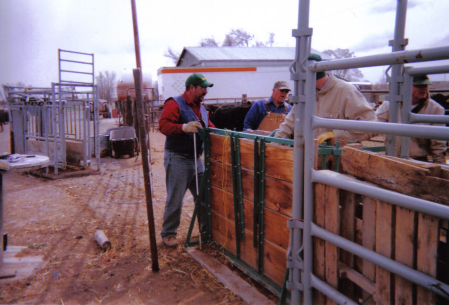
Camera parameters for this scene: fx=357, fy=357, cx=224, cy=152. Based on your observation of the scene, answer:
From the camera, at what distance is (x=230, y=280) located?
360cm

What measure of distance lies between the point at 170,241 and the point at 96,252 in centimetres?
93

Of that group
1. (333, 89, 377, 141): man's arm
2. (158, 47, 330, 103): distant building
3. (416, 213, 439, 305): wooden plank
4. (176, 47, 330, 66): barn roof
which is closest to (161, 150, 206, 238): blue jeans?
(333, 89, 377, 141): man's arm

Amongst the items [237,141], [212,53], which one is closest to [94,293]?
[237,141]

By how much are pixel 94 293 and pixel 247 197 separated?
5.82 ft

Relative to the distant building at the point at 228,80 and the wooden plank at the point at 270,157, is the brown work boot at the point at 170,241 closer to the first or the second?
the wooden plank at the point at 270,157

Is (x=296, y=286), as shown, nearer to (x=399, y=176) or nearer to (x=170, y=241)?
(x=399, y=176)

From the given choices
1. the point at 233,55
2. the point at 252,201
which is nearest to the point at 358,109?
the point at 252,201

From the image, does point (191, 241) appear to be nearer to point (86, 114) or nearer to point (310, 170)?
point (310, 170)

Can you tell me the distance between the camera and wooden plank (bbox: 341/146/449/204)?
5.08 feet

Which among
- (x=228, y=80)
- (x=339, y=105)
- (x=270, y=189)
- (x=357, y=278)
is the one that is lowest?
(x=357, y=278)

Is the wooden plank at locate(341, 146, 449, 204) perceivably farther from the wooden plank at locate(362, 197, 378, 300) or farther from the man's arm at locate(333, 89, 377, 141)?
the man's arm at locate(333, 89, 377, 141)

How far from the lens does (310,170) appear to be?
2072mm

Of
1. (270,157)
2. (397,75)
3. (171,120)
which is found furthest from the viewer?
(171,120)

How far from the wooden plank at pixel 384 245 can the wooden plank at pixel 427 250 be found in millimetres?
137
